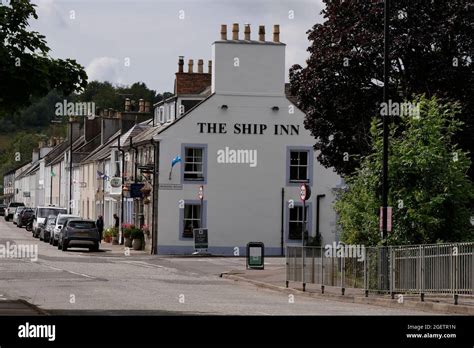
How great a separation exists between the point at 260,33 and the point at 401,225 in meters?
26.1

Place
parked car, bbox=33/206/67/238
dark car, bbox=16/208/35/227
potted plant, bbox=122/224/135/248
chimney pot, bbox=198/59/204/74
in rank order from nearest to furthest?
potted plant, bbox=122/224/135/248
chimney pot, bbox=198/59/204/74
parked car, bbox=33/206/67/238
dark car, bbox=16/208/35/227

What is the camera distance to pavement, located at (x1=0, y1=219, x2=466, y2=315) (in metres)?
22.1

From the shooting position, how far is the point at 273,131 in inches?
2165

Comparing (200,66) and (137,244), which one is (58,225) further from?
(200,66)

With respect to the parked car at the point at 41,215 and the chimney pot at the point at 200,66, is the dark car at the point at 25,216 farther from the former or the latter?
the chimney pot at the point at 200,66

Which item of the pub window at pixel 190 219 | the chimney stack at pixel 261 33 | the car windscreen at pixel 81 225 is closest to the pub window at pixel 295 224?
the pub window at pixel 190 219

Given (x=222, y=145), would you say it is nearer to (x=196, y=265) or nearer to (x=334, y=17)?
(x=196, y=265)

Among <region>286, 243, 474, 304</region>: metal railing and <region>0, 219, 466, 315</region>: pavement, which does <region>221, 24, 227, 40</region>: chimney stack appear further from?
<region>286, 243, 474, 304</region>: metal railing

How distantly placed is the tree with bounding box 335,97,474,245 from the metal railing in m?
Answer: 1.64

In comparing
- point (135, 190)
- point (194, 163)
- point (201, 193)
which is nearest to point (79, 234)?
point (135, 190)

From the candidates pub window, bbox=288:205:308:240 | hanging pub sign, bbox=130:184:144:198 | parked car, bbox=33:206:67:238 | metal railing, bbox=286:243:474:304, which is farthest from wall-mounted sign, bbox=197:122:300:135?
metal railing, bbox=286:243:474:304

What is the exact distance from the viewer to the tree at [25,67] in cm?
1930

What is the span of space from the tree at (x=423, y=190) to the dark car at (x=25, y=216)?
57029mm
